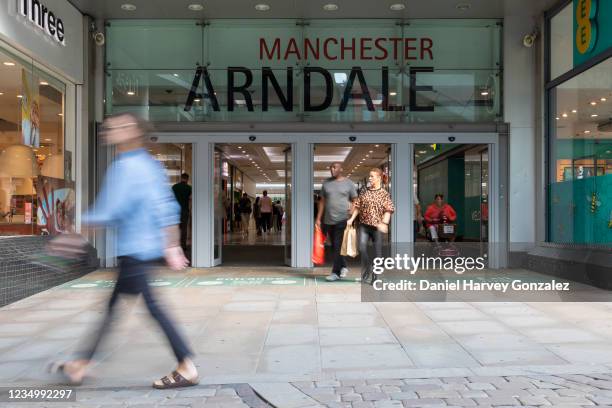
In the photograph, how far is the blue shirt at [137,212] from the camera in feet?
12.9

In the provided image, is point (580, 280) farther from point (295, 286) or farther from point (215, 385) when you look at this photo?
point (215, 385)

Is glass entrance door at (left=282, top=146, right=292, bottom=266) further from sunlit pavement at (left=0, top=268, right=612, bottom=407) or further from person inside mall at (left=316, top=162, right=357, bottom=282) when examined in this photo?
sunlit pavement at (left=0, top=268, right=612, bottom=407)

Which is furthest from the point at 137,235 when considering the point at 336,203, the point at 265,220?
the point at 265,220

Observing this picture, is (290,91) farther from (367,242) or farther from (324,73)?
(367,242)

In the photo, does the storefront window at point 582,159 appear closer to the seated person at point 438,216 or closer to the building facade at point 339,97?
→ the building facade at point 339,97

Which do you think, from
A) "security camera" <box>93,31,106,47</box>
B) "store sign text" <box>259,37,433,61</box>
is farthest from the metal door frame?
"security camera" <box>93,31,106,47</box>

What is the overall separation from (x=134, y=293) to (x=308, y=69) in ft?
25.9

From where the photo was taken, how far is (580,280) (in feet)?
29.4

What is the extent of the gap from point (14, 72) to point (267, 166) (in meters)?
19.6

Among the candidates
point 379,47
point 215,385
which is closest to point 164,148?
point 379,47

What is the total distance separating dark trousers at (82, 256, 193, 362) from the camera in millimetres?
3928

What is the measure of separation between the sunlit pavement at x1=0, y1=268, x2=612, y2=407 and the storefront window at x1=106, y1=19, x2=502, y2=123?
4266 mm

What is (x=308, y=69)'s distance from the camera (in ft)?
36.6

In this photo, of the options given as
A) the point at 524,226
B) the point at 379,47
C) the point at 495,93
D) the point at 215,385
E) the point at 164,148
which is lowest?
the point at 215,385
